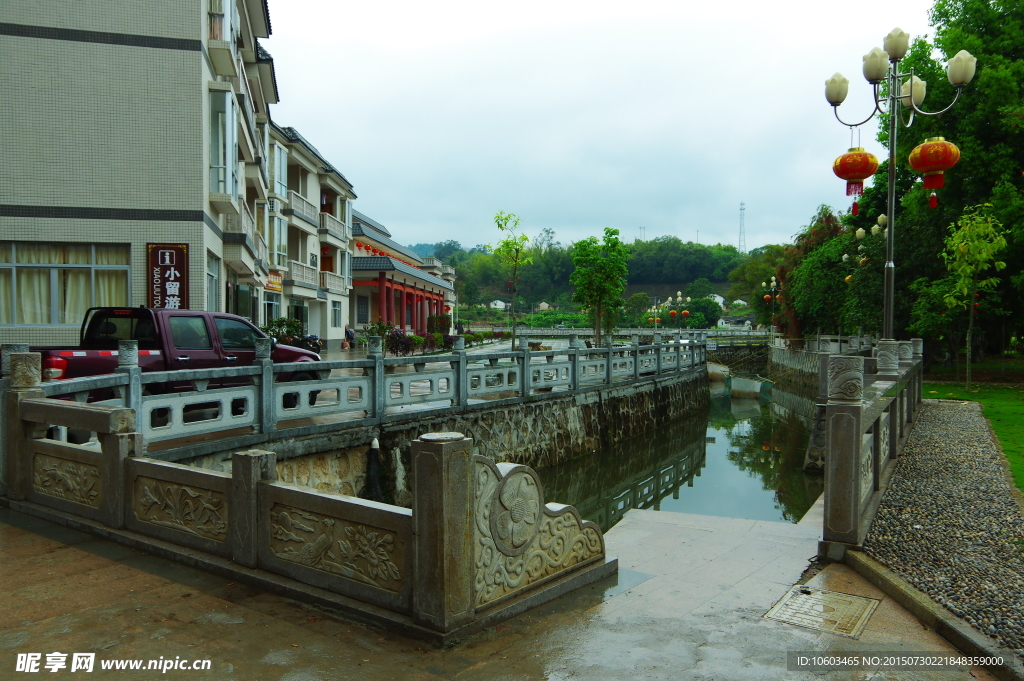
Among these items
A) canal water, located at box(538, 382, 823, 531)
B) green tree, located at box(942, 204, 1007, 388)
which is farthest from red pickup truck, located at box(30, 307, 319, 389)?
green tree, located at box(942, 204, 1007, 388)

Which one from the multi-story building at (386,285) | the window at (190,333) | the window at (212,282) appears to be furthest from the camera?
the multi-story building at (386,285)

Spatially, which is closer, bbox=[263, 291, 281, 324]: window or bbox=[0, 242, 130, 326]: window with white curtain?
bbox=[0, 242, 130, 326]: window with white curtain

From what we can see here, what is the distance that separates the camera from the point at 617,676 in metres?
3.33

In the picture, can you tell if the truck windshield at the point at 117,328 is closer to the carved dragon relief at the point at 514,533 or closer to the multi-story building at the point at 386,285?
the carved dragon relief at the point at 514,533

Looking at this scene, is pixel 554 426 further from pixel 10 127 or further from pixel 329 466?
pixel 10 127

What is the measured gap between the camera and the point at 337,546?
12.7 ft

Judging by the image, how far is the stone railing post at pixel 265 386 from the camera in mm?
7918

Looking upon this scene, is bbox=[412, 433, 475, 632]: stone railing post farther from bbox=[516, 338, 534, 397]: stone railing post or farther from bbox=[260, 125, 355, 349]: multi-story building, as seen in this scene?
bbox=[260, 125, 355, 349]: multi-story building

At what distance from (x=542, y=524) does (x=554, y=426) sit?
9.63m

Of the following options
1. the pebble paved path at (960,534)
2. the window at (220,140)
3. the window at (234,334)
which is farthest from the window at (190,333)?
the pebble paved path at (960,534)

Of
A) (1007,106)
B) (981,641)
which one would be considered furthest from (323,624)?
(1007,106)

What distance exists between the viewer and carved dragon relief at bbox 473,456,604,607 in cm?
370

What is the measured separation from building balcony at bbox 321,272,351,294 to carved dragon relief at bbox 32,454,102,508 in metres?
27.1

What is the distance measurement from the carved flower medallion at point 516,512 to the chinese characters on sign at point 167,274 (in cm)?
1228
